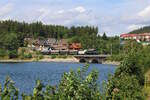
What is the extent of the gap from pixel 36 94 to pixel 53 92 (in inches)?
38.0

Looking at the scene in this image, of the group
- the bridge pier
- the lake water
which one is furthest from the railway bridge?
the lake water

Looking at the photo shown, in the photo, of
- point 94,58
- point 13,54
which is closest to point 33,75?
point 94,58

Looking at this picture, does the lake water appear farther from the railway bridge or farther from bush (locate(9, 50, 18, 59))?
bush (locate(9, 50, 18, 59))

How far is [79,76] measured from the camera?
11648 millimetres

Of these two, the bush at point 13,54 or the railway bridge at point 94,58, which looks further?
the bush at point 13,54

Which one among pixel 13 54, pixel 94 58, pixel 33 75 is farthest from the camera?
pixel 13 54

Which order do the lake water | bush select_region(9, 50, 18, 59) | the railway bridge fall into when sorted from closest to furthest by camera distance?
the lake water, the railway bridge, bush select_region(9, 50, 18, 59)

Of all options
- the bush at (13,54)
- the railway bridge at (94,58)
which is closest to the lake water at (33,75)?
the railway bridge at (94,58)

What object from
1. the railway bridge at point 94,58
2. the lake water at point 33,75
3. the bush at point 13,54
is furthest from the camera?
the bush at point 13,54

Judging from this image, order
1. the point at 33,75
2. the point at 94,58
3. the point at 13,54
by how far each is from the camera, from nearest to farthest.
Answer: the point at 33,75 → the point at 94,58 → the point at 13,54

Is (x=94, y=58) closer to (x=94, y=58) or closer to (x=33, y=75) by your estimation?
(x=94, y=58)

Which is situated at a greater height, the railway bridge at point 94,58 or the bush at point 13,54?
the bush at point 13,54

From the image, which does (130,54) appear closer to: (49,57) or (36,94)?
(36,94)

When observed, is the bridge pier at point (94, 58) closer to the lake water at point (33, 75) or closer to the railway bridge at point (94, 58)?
the railway bridge at point (94, 58)
